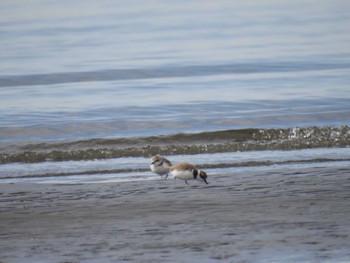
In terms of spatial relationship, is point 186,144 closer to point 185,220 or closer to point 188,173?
point 188,173

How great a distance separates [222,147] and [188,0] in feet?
124

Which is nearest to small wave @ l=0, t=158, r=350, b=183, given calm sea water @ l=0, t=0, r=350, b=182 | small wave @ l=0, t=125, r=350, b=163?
calm sea water @ l=0, t=0, r=350, b=182

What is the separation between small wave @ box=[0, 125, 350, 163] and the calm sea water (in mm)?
24

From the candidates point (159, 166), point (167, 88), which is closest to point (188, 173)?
point (159, 166)

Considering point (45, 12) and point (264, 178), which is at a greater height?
point (45, 12)

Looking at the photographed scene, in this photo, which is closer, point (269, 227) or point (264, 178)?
point (269, 227)

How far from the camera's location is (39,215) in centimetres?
1000

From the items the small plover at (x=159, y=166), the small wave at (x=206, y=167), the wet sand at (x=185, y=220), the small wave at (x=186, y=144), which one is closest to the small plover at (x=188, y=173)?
the wet sand at (x=185, y=220)

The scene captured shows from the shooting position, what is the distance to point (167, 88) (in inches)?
933

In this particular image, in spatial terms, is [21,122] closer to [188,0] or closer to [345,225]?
[345,225]

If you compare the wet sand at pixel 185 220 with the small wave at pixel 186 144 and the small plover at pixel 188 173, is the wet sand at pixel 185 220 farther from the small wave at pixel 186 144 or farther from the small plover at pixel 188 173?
the small wave at pixel 186 144

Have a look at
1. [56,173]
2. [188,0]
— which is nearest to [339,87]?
[56,173]

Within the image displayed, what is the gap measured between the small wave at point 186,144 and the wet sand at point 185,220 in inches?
115

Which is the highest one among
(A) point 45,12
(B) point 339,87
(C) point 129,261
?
(A) point 45,12
